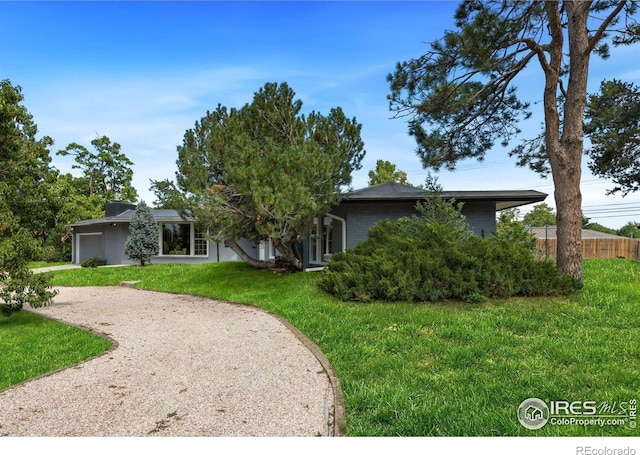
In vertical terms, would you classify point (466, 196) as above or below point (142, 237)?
above

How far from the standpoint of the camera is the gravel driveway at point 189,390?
2752 mm

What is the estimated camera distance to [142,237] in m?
16.1

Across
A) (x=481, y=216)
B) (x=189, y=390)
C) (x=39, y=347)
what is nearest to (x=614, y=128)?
(x=481, y=216)

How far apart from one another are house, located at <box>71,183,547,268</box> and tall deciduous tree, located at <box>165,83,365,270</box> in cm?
159

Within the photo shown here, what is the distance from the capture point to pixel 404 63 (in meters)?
9.07

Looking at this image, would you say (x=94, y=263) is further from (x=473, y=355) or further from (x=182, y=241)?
(x=473, y=355)

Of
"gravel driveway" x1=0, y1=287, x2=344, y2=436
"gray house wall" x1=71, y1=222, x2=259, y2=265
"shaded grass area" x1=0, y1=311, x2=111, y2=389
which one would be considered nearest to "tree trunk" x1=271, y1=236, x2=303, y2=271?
"gray house wall" x1=71, y1=222, x2=259, y2=265

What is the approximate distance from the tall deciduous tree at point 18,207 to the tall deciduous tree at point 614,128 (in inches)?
533

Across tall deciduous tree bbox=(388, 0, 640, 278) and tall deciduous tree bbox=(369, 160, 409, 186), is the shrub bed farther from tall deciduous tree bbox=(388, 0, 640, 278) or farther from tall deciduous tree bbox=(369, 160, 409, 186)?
tall deciduous tree bbox=(369, 160, 409, 186)

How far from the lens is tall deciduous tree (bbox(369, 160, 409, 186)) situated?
95.7 feet

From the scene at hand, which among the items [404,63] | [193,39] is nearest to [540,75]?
[404,63]

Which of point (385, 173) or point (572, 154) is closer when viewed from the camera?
point (572, 154)

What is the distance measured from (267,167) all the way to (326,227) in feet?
20.7

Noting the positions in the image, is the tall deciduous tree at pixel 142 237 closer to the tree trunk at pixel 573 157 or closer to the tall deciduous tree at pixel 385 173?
the tree trunk at pixel 573 157
